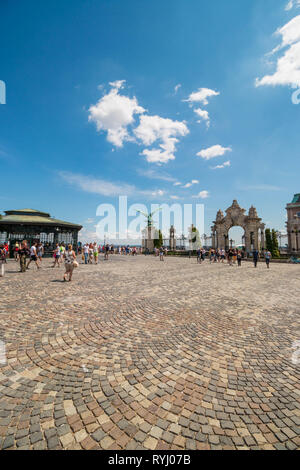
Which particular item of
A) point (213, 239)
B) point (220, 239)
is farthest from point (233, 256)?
point (213, 239)

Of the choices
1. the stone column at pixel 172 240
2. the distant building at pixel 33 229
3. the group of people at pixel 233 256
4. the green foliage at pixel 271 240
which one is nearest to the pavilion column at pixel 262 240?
the group of people at pixel 233 256

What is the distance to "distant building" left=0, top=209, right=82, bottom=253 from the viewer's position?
2572 cm

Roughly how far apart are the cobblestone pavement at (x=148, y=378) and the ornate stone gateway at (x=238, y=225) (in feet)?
98.8

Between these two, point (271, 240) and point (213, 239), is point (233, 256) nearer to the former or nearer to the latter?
point (213, 239)

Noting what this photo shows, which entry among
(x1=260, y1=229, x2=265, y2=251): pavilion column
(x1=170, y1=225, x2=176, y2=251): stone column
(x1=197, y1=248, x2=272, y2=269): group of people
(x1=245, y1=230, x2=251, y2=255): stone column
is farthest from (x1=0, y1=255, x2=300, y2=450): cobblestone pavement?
(x1=170, y1=225, x2=176, y2=251): stone column

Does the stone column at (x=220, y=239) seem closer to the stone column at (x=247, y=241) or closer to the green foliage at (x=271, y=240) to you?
the stone column at (x=247, y=241)

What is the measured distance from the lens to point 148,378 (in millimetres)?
2922

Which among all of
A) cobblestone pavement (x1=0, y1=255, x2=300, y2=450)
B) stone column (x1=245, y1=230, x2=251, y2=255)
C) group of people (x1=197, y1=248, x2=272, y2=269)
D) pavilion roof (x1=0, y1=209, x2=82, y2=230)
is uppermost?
pavilion roof (x1=0, y1=209, x2=82, y2=230)

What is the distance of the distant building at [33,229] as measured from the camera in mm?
25719

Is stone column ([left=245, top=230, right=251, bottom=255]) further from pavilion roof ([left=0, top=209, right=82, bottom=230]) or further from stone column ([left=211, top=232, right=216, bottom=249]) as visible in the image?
pavilion roof ([left=0, top=209, right=82, bottom=230])

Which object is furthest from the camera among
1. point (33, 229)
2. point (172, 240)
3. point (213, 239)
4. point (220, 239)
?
point (172, 240)

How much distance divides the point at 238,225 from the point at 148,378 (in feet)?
116

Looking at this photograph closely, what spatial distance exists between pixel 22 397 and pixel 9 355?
120 cm

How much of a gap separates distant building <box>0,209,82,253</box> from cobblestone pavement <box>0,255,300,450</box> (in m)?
23.7
